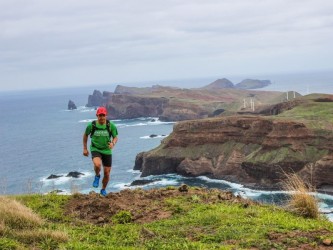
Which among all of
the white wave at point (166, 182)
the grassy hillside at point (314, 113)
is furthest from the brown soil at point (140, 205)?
the grassy hillside at point (314, 113)

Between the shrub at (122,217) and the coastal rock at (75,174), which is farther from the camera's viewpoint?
the coastal rock at (75,174)

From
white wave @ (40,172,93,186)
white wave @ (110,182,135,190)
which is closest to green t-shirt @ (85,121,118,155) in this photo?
white wave @ (110,182,135,190)

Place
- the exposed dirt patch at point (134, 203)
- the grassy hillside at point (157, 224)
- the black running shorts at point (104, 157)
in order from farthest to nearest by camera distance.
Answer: the black running shorts at point (104, 157) → the exposed dirt patch at point (134, 203) → the grassy hillside at point (157, 224)

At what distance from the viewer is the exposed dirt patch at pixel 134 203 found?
34.7 ft

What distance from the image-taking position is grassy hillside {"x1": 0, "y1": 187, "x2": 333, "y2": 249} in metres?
7.89

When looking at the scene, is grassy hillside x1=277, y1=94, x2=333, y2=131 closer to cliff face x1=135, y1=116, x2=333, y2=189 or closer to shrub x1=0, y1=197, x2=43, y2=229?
cliff face x1=135, y1=116, x2=333, y2=189

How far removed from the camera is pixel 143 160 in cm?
8875

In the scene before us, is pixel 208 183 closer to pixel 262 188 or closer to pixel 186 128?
pixel 262 188

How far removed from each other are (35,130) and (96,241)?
16194cm

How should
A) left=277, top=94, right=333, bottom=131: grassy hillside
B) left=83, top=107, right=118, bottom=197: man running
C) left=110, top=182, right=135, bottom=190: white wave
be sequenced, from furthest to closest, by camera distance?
left=277, top=94, right=333, bottom=131: grassy hillside < left=110, top=182, right=135, bottom=190: white wave < left=83, top=107, right=118, bottom=197: man running

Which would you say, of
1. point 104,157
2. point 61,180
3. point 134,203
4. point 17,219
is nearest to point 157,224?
point 134,203

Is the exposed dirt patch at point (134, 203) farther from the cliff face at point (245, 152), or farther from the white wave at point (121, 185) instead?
the cliff face at point (245, 152)

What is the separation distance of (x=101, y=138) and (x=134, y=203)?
207cm

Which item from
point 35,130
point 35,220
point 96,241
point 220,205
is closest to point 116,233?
point 96,241
